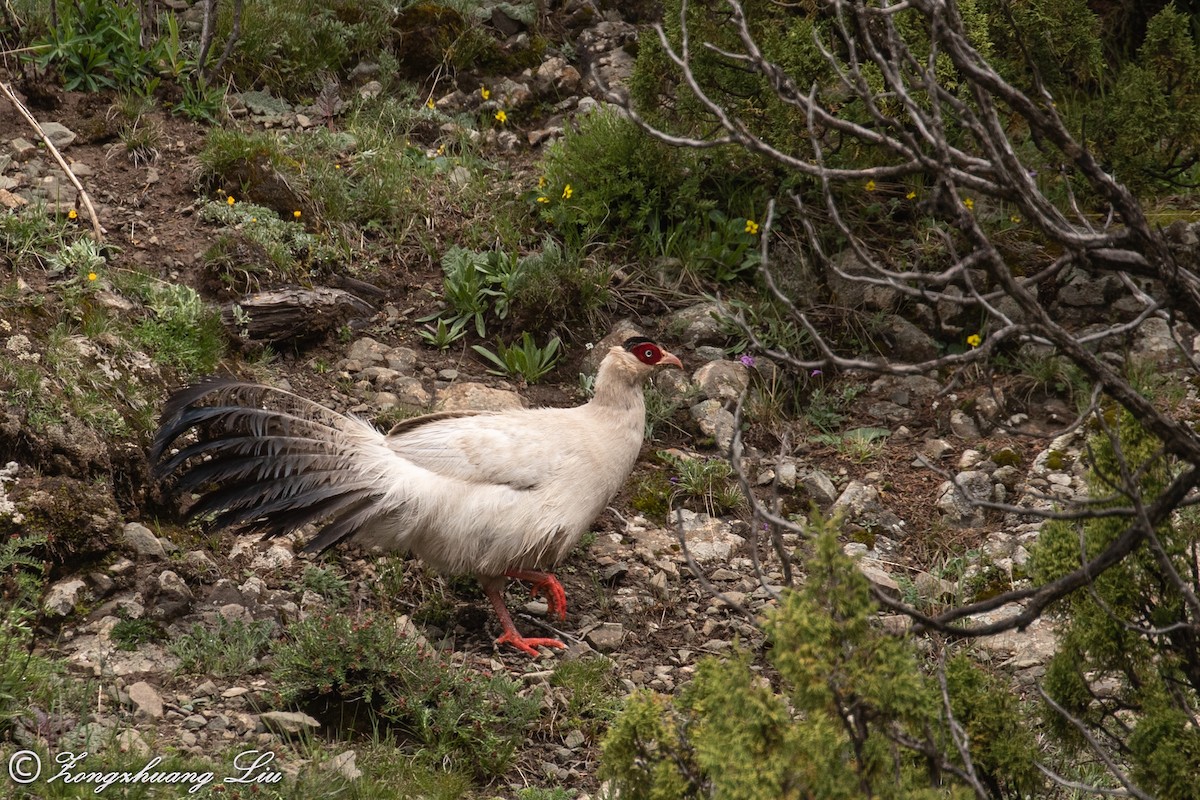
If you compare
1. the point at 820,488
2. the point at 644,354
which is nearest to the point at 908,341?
the point at 820,488

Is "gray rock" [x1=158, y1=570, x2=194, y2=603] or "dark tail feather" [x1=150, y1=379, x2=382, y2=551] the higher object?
"dark tail feather" [x1=150, y1=379, x2=382, y2=551]

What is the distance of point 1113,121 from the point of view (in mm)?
6633

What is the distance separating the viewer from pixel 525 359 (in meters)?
6.88

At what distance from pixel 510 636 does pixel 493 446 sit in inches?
33.8

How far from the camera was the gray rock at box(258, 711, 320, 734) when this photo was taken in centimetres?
421

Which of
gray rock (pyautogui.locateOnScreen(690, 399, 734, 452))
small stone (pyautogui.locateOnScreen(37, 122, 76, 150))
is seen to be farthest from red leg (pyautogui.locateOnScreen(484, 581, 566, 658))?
small stone (pyautogui.locateOnScreen(37, 122, 76, 150))

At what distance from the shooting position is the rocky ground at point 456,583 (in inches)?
177

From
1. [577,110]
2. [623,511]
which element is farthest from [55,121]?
[623,511]

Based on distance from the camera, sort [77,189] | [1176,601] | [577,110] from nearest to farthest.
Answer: [1176,601] → [77,189] → [577,110]

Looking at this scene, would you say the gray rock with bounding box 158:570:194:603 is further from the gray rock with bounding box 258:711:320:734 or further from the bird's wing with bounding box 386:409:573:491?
the bird's wing with bounding box 386:409:573:491

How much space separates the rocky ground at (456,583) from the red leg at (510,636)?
5 centimetres

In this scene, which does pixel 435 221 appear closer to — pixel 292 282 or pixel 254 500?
pixel 292 282

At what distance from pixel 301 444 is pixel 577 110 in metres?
4.18

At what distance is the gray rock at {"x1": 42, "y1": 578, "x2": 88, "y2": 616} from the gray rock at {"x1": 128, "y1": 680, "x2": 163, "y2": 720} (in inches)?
21.6
